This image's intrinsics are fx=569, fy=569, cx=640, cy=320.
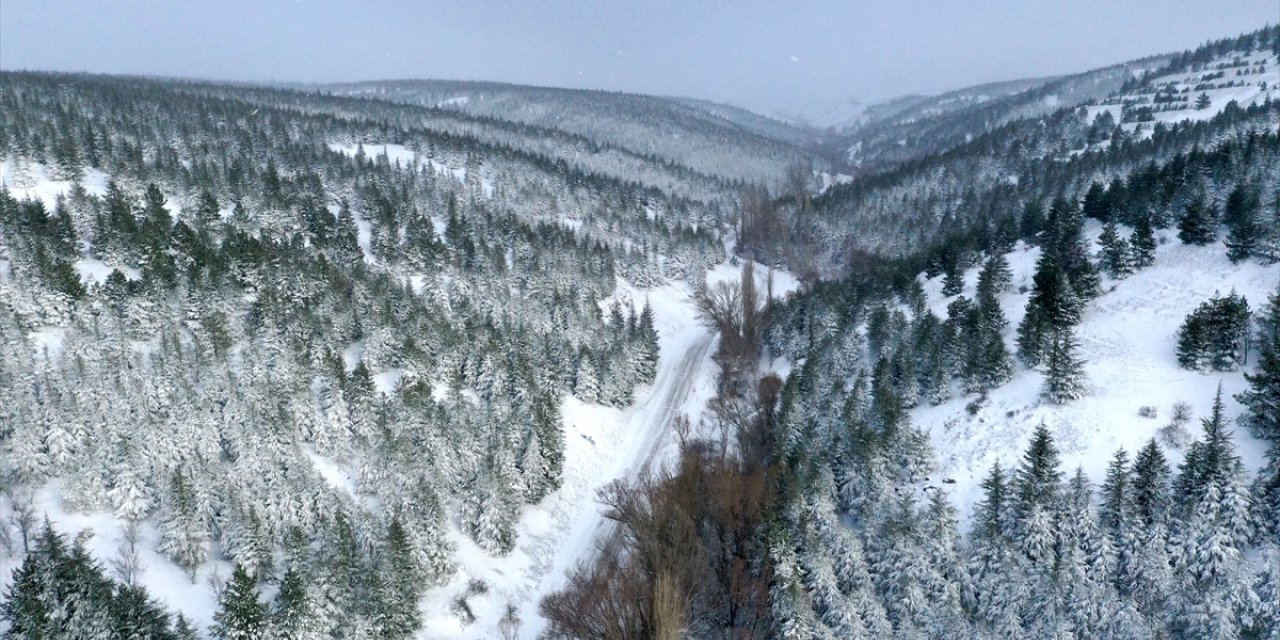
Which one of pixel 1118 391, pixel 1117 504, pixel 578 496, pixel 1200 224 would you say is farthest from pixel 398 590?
pixel 1200 224

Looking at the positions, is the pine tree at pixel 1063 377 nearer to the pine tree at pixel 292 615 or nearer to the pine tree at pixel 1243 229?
the pine tree at pixel 1243 229

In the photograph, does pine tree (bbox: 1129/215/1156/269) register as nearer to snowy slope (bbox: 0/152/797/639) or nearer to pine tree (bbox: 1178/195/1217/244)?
pine tree (bbox: 1178/195/1217/244)

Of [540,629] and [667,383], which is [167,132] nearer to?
[667,383]

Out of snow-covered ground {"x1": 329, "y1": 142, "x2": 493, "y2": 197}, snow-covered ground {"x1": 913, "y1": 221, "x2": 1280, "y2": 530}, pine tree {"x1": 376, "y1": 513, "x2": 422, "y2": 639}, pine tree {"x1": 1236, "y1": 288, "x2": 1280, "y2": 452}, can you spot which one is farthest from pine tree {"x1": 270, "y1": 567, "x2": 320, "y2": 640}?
snow-covered ground {"x1": 329, "y1": 142, "x2": 493, "y2": 197}

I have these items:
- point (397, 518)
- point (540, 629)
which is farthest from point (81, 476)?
point (540, 629)

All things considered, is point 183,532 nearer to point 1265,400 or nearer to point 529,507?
point 529,507

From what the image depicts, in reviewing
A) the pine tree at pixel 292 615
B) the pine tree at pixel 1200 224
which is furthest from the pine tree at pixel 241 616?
the pine tree at pixel 1200 224

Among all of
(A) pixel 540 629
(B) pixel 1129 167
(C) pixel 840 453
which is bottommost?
(A) pixel 540 629
